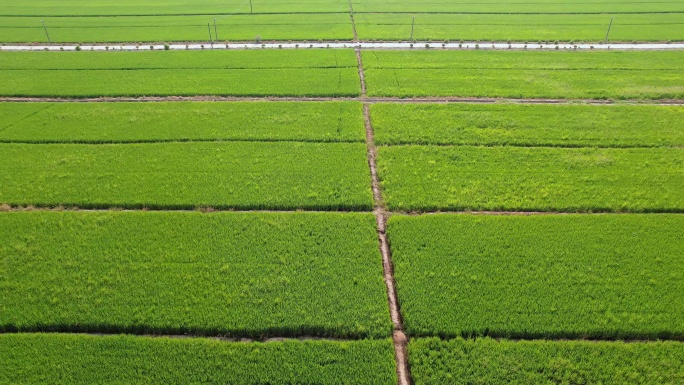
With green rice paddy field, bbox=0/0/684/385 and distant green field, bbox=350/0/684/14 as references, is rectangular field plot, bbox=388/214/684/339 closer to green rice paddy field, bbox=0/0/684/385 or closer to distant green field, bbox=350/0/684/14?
green rice paddy field, bbox=0/0/684/385

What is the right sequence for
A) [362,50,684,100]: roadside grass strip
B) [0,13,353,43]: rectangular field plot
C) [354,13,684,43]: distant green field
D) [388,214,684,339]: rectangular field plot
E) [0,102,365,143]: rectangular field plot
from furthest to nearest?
[0,13,353,43]: rectangular field plot → [354,13,684,43]: distant green field → [362,50,684,100]: roadside grass strip → [0,102,365,143]: rectangular field plot → [388,214,684,339]: rectangular field plot

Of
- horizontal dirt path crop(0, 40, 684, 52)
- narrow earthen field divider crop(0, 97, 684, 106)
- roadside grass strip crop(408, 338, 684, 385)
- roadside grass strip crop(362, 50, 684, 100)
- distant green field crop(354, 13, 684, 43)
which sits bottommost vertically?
roadside grass strip crop(408, 338, 684, 385)

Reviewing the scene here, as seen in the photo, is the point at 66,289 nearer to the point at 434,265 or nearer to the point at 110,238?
the point at 110,238

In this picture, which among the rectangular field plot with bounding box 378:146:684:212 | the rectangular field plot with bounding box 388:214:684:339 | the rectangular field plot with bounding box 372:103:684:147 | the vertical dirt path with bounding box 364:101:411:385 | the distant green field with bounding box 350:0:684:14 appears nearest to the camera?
the vertical dirt path with bounding box 364:101:411:385

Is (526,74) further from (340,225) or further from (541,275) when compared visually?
(340,225)

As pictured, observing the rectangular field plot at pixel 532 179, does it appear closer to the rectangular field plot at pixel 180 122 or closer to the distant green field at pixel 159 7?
the rectangular field plot at pixel 180 122

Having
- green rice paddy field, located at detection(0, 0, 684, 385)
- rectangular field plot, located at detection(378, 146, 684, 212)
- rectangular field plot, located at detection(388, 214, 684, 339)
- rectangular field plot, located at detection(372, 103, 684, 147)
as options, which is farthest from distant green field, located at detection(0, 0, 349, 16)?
Result: rectangular field plot, located at detection(388, 214, 684, 339)

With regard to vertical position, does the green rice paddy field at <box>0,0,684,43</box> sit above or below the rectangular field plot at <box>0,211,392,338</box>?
above
